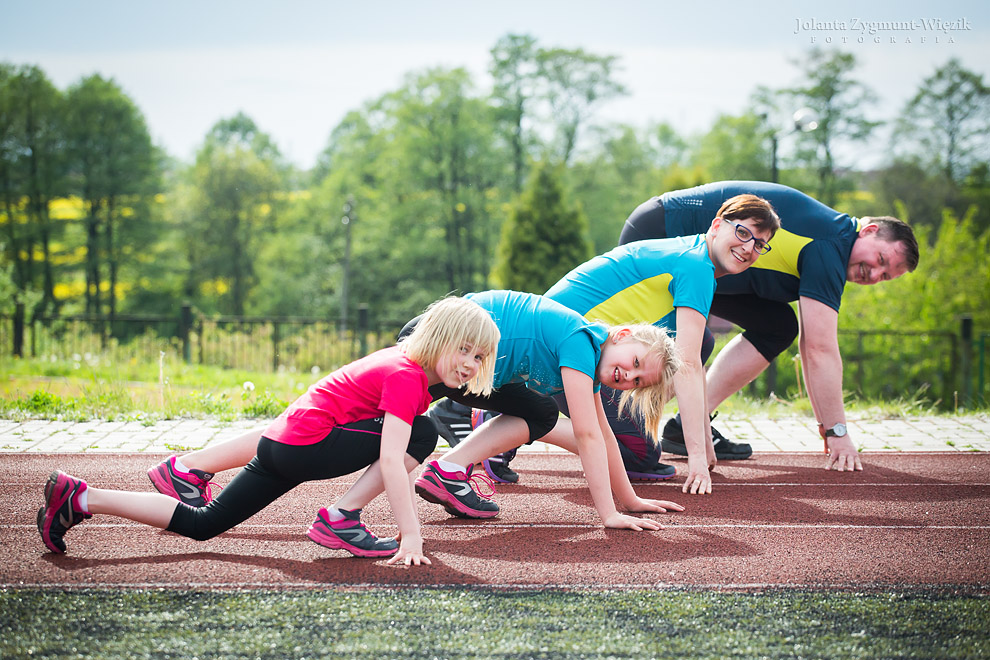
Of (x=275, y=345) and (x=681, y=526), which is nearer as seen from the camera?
(x=681, y=526)

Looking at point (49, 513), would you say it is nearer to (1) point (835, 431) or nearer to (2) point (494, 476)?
(2) point (494, 476)

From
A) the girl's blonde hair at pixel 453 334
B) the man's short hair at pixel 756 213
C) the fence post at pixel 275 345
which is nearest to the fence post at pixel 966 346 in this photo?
the man's short hair at pixel 756 213

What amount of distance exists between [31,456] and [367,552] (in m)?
3.14

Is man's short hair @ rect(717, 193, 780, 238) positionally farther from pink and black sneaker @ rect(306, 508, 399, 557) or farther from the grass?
the grass

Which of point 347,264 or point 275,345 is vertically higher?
point 347,264

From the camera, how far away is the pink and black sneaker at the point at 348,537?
3.50m

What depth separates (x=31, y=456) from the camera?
18.1 ft

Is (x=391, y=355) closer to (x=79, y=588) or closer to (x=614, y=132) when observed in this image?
(x=79, y=588)

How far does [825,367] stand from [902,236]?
85 cm

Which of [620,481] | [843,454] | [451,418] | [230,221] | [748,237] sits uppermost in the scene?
[230,221]

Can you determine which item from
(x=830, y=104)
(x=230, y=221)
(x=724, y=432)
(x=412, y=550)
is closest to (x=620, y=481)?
(x=412, y=550)

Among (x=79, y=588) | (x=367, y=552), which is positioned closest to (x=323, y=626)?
(x=367, y=552)

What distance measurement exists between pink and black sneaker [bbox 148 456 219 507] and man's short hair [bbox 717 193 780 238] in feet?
9.59

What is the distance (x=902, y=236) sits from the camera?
15.8ft
